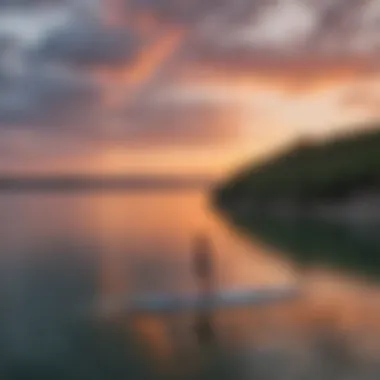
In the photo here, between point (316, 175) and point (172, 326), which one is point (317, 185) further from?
point (172, 326)

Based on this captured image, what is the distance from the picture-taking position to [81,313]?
2703 cm

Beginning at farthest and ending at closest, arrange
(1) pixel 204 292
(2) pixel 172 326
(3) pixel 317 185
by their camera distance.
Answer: (3) pixel 317 185
(1) pixel 204 292
(2) pixel 172 326

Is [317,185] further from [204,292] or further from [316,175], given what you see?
[204,292]

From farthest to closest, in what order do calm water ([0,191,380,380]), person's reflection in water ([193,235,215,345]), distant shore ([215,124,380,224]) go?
distant shore ([215,124,380,224]) → person's reflection in water ([193,235,215,345]) → calm water ([0,191,380,380])

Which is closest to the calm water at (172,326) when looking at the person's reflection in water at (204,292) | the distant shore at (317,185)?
the person's reflection in water at (204,292)

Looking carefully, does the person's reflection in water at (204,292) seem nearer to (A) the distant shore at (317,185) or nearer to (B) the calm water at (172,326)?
(B) the calm water at (172,326)

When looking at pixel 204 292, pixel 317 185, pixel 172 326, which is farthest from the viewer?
pixel 317 185

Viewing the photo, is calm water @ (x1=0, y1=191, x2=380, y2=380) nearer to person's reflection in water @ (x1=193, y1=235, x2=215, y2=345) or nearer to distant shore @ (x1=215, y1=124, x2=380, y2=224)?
person's reflection in water @ (x1=193, y1=235, x2=215, y2=345)

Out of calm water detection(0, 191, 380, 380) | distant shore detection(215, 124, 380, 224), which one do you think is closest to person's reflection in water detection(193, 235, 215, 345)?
calm water detection(0, 191, 380, 380)

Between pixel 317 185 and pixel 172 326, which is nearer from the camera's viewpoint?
pixel 172 326

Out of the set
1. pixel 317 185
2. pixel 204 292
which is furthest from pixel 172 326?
pixel 317 185

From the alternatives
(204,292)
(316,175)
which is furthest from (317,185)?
(204,292)

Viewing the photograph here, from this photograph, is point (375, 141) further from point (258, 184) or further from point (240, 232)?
point (240, 232)

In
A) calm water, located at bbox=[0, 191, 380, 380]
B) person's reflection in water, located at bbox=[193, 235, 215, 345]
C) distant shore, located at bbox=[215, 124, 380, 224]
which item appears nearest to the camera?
calm water, located at bbox=[0, 191, 380, 380]
